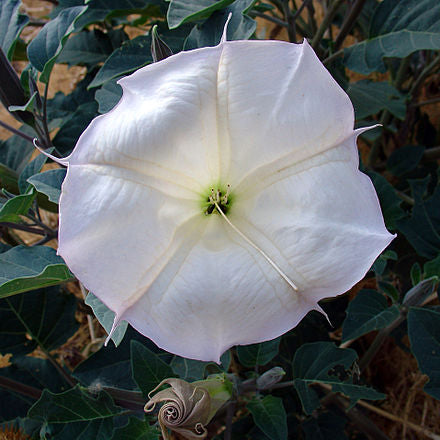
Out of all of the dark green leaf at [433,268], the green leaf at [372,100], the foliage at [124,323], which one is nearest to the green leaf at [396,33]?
the foliage at [124,323]

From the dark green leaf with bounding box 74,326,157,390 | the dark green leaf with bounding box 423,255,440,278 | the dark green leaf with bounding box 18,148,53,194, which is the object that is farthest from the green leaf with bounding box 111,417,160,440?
the dark green leaf with bounding box 423,255,440,278

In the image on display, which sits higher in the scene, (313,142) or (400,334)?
(313,142)

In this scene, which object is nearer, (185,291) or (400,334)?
(185,291)

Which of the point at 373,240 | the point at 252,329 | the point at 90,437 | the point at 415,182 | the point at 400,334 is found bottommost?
the point at 400,334

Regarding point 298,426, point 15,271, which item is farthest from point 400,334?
point 15,271

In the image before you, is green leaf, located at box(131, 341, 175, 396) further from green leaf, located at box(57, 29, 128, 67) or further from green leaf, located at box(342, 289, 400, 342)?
green leaf, located at box(57, 29, 128, 67)

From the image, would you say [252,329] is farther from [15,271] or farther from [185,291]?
[15,271]
